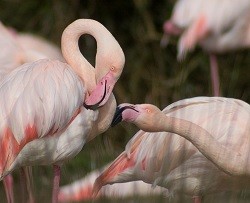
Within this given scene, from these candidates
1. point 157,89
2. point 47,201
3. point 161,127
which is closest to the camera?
point 47,201

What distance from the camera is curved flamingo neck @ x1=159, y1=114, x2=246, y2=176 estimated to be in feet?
14.8

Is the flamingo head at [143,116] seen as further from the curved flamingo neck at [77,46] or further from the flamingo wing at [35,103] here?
the curved flamingo neck at [77,46]

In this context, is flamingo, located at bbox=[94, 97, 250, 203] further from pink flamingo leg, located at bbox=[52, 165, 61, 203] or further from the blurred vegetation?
the blurred vegetation

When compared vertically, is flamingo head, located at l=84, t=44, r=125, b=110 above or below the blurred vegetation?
above

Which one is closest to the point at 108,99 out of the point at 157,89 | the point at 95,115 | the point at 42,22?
the point at 95,115

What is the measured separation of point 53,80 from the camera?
465cm

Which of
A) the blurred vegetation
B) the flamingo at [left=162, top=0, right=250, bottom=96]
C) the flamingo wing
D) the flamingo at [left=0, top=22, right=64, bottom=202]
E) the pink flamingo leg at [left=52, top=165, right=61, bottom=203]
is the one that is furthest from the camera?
the blurred vegetation

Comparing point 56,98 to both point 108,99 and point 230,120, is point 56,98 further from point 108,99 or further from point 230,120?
point 230,120

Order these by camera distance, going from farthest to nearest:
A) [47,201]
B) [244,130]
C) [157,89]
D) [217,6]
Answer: [157,89] → [217,6] → [244,130] → [47,201]

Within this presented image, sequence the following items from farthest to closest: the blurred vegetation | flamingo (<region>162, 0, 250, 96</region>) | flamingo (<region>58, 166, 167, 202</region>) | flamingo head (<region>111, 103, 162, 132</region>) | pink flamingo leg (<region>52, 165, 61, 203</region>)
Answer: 1. the blurred vegetation
2. flamingo (<region>162, 0, 250, 96</region>)
3. flamingo head (<region>111, 103, 162, 132</region>)
4. pink flamingo leg (<region>52, 165, 61, 203</region>)
5. flamingo (<region>58, 166, 167, 202</region>)

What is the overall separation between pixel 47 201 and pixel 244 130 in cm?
154

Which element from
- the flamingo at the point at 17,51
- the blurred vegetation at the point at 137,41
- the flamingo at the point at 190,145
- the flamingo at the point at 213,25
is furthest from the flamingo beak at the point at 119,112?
the blurred vegetation at the point at 137,41

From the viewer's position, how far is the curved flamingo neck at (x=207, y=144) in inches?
178

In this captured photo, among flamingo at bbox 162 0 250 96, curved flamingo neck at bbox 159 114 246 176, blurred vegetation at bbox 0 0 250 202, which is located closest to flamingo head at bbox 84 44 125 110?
curved flamingo neck at bbox 159 114 246 176
